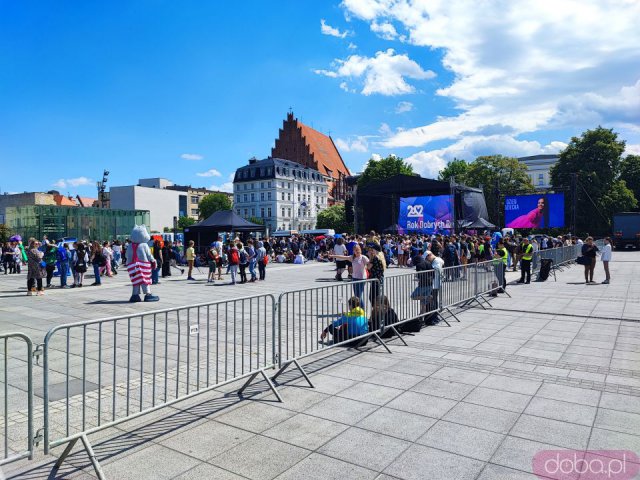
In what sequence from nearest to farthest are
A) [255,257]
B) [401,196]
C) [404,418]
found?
[404,418] → [255,257] → [401,196]

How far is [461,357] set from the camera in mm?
6727

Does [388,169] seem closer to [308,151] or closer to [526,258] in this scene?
[308,151]

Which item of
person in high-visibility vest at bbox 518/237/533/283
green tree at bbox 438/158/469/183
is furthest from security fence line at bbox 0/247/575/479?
green tree at bbox 438/158/469/183

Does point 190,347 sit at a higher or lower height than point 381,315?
lower

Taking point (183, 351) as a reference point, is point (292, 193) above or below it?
above

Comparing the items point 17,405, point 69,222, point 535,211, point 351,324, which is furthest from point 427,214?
point 17,405

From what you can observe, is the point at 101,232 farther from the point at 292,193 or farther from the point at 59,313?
the point at 292,193

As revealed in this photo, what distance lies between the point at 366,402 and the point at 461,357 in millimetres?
2452

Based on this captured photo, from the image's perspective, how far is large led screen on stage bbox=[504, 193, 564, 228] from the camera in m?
31.1

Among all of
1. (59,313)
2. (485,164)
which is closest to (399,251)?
(59,313)

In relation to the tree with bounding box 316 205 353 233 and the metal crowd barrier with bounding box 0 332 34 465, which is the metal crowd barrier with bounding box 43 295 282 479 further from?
the tree with bounding box 316 205 353 233

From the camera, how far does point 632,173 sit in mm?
59844

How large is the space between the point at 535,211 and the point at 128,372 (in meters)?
32.5

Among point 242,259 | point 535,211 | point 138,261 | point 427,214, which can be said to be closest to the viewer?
point 138,261
